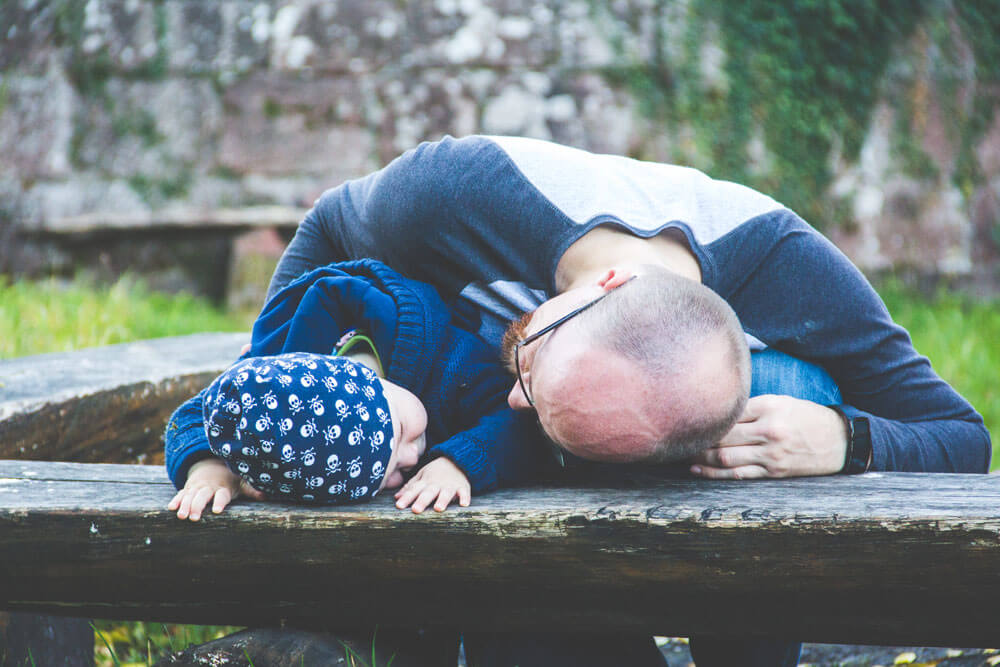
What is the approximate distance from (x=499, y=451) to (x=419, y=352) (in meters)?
0.26

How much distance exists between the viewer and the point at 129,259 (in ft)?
16.9

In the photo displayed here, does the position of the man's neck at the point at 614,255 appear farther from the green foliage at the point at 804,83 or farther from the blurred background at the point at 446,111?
the green foliage at the point at 804,83

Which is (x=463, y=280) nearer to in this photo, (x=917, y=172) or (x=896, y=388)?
(x=896, y=388)

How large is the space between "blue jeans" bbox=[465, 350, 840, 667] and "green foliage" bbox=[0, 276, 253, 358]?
2.31m

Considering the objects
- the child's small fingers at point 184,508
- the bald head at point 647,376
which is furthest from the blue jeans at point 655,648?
the child's small fingers at point 184,508

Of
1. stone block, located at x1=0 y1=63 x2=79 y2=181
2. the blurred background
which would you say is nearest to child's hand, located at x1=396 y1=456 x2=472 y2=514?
the blurred background

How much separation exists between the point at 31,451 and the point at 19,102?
3703 millimetres

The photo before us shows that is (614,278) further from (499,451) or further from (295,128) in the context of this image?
(295,128)

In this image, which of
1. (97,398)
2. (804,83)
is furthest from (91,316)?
(804,83)

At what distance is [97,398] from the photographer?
7.49 ft

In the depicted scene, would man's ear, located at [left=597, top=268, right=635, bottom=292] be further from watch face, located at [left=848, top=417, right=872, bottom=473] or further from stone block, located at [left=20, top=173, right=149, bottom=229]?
stone block, located at [left=20, top=173, right=149, bottom=229]

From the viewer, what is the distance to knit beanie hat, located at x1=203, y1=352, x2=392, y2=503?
1.26 meters

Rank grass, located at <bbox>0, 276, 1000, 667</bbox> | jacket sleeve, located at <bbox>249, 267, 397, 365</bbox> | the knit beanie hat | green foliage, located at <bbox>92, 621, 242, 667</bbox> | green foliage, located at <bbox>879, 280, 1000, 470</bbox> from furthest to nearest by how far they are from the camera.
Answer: green foliage, located at <bbox>879, 280, 1000, 470</bbox> → grass, located at <bbox>0, 276, 1000, 667</bbox> → green foliage, located at <bbox>92, 621, 242, 667</bbox> → jacket sleeve, located at <bbox>249, 267, 397, 365</bbox> → the knit beanie hat

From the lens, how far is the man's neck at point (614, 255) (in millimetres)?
1632
